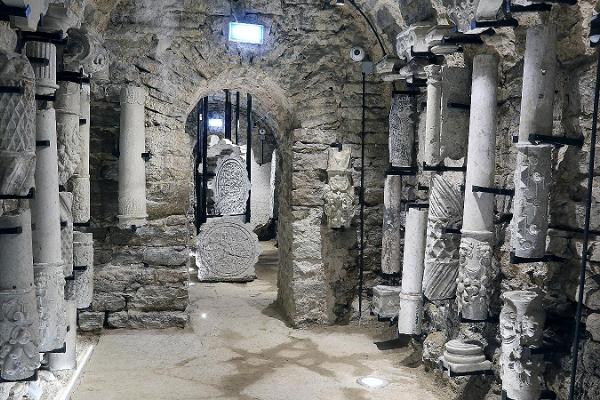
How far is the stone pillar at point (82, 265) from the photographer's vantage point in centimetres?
432

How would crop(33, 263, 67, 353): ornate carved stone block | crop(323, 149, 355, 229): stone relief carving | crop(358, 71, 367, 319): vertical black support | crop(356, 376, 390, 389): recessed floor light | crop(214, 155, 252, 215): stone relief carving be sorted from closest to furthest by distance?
1. crop(33, 263, 67, 353): ornate carved stone block
2. crop(356, 376, 390, 389): recessed floor light
3. crop(323, 149, 355, 229): stone relief carving
4. crop(358, 71, 367, 319): vertical black support
5. crop(214, 155, 252, 215): stone relief carving

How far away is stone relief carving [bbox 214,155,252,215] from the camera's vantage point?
30.2 ft

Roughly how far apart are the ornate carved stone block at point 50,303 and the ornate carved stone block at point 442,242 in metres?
2.41

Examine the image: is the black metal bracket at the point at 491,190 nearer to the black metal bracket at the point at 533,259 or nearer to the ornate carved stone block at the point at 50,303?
the black metal bracket at the point at 533,259

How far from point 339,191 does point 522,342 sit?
9.91 ft

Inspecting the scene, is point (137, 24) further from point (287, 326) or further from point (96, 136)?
point (287, 326)

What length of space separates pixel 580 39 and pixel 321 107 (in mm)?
3237

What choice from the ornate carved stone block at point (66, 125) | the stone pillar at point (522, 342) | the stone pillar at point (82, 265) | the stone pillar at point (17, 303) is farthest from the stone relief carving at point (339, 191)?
the stone pillar at point (17, 303)

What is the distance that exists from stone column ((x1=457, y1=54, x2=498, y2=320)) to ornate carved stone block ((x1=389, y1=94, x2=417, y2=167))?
172 centimetres

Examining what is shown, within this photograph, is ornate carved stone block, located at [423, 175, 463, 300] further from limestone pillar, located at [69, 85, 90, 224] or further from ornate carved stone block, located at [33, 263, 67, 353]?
limestone pillar, located at [69, 85, 90, 224]

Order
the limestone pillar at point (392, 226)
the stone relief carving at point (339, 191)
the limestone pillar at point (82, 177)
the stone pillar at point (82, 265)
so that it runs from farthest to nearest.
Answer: the stone relief carving at point (339, 191) < the limestone pillar at point (392, 226) < the limestone pillar at point (82, 177) < the stone pillar at point (82, 265)

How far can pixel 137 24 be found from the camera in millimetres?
5582

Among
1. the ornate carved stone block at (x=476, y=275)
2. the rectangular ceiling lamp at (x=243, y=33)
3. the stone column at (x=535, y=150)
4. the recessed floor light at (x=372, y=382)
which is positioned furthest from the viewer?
the rectangular ceiling lamp at (x=243, y=33)

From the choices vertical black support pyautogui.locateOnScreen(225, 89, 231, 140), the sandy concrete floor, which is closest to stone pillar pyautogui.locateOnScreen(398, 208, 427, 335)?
the sandy concrete floor
